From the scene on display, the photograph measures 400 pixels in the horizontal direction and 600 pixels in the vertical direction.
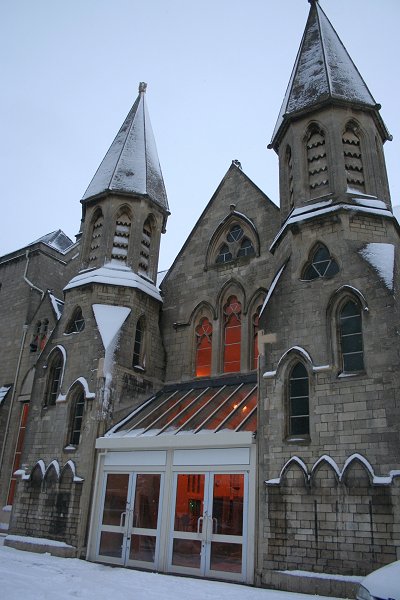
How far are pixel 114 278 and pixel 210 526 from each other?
7835 mm

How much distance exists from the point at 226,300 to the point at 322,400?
5836mm

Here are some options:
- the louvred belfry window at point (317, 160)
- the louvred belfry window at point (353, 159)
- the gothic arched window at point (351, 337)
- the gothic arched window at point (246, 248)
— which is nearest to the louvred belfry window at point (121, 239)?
the gothic arched window at point (246, 248)

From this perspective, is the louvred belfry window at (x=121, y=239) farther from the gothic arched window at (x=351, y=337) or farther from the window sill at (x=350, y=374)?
the window sill at (x=350, y=374)

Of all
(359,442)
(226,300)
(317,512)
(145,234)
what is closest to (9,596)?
(317,512)

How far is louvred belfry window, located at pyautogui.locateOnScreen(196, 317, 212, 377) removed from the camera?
1512cm

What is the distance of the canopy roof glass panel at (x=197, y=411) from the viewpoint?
37.9ft

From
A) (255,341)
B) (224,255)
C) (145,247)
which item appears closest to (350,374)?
(255,341)

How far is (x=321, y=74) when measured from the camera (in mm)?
13953

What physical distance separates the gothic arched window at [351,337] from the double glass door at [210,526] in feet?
10.6

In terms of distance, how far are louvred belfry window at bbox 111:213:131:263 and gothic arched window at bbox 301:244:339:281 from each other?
22.3ft

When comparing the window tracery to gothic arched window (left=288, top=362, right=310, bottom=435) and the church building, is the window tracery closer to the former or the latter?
the church building

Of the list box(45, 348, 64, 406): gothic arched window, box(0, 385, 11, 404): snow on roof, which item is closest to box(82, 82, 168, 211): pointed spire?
box(45, 348, 64, 406): gothic arched window

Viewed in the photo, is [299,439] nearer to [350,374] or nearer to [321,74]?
[350,374]

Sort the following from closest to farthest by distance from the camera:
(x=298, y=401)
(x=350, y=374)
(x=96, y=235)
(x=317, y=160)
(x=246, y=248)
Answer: (x=350, y=374) → (x=298, y=401) → (x=317, y=160) → (x=246, y=248) → (x=96, y=235)
